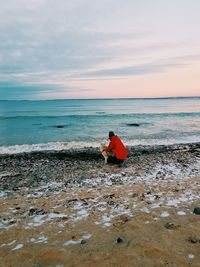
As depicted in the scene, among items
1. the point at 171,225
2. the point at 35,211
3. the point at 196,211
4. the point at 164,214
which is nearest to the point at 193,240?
the point at 171,225

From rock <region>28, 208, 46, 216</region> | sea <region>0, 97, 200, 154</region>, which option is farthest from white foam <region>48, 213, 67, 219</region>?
sea <region>0, 97, 200, 154</region>

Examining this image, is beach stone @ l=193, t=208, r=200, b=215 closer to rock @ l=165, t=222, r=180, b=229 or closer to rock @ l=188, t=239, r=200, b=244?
rock @ l=165, t=222, r=180, b=229

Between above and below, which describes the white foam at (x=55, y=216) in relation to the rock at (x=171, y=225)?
below

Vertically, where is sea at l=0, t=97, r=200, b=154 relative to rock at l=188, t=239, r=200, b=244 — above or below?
below

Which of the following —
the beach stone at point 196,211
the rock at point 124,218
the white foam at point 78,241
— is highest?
the beach stone at point 196,211

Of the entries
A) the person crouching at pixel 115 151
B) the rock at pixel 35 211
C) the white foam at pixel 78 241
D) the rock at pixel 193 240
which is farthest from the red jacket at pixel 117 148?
the rock at pixel 193 240

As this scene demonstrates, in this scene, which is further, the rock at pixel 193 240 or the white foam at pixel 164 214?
the white foam at pixel 164 214

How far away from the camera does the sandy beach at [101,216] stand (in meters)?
5.38

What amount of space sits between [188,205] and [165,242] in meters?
2.51

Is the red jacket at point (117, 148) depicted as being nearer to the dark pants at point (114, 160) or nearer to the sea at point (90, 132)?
the dark pants at point (114, 160)

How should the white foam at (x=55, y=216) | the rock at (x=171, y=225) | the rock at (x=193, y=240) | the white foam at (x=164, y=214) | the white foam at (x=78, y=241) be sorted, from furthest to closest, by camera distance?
the white foam at (x=55, y=216), the white foam at (x=164, y=214), the rock at (x=171, y=225), the white foam at (x=78, y=241), the rock at (x=193, y=240)

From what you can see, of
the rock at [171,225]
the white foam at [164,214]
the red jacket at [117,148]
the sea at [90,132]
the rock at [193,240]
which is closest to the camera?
the rock at [193,240]

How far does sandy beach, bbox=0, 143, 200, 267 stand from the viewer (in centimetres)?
538

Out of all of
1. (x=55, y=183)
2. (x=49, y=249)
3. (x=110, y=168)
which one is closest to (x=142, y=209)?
(x=49, y=249)
